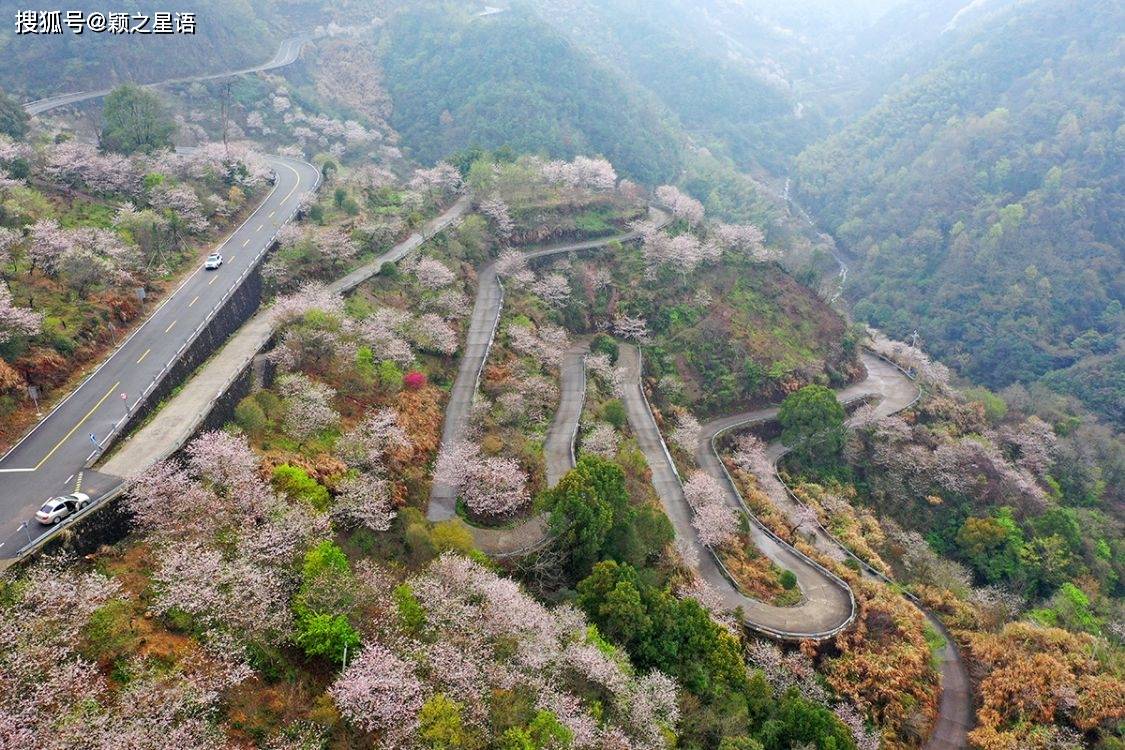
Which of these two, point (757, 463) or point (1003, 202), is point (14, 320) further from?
point (1003, 202)

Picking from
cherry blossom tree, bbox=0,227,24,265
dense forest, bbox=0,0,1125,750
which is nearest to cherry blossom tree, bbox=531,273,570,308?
dense forest, bbox=0,0,1125,750

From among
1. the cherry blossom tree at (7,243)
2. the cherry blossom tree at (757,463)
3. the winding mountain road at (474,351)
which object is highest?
the cherry blossom tree at (7,243)

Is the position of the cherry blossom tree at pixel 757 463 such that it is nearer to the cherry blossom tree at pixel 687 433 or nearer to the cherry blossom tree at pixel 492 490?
the cherry blossom tree at pixel 687 433

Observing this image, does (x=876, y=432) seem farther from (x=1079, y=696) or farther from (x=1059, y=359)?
(x=1059, y=359)

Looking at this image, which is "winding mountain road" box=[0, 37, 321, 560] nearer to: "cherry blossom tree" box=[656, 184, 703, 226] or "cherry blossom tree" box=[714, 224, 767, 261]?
"cherry blossom tree" box=[656, 184, 703, 226]

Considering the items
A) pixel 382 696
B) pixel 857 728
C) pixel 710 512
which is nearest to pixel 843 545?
pixel 710 512

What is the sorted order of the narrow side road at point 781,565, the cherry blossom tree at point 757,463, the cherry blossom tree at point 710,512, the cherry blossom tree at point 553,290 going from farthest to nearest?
the cherry blossom tree at point 553,290, the cherry blossom tree at point 757,463, the cherry blossom tree at point 710,512, the narrow side road at point 781,565

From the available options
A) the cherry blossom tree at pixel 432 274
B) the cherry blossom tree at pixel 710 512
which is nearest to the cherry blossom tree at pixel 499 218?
the cherry blossom tree at pixel 432 274
